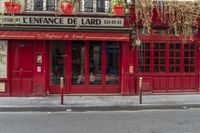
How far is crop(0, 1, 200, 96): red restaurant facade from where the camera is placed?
17.1 m

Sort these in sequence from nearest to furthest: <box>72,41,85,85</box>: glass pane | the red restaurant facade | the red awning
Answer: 1. the red awning
2. the red restaurant facade
3. <box>72,41,85,85</box>: glass pane

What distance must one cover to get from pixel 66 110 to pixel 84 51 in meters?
4.35

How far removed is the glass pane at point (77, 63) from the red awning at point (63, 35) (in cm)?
87

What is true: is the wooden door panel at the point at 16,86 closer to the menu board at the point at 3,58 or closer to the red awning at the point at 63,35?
the menu board at the point at 3,58

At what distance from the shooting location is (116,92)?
18.2 metres

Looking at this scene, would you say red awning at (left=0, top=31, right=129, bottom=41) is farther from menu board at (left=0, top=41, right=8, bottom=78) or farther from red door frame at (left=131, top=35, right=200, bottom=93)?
red door frame at (left=131, top=35, right=200, bottom=93)

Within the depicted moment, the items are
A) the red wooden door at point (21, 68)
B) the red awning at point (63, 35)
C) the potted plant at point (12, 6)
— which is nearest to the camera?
the red awning at point (63, 35)

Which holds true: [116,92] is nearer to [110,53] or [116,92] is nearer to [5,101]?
[110,53]

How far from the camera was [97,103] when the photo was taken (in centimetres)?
1530

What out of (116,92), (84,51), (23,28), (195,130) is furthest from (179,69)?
(195,130)

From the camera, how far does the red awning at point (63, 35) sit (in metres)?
16.7

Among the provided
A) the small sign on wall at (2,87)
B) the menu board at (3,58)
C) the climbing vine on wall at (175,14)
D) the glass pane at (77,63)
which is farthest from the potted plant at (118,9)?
the small sign on wall at (2,87)

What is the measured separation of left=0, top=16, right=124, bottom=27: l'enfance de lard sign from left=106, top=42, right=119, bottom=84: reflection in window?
1.21 meters

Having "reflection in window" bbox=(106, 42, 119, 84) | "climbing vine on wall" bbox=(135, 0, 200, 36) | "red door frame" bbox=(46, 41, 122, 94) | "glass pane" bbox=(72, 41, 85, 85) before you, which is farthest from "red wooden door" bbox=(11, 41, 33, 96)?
"climbing vine on wall" bbox=(135, 0, 200, 36)
